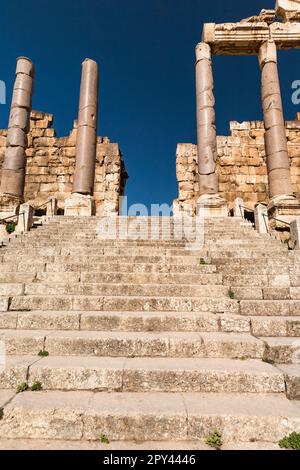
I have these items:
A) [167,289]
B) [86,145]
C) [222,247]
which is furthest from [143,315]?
[86,145]

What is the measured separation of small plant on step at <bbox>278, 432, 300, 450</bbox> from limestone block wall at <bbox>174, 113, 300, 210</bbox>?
51.4 ft

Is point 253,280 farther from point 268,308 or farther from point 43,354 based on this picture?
point 43,354

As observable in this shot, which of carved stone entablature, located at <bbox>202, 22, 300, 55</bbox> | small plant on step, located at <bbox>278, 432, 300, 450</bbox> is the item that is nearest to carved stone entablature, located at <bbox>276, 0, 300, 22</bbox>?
carved stone entablature, located at <bbox>202, 22, 300, 55</bbox>

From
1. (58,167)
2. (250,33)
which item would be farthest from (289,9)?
(58,167)

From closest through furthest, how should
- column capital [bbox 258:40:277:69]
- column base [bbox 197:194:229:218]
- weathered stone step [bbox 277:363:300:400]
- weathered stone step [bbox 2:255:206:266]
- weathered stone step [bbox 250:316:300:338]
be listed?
weathered stone step [bbox 277:363:300:400] < weathered stone step [bbox 250:316:300:338] < weathered stone step [bbox 2:255:206:266] < column base [bbox 197:194:229:218] < column capital [bbox 258:40:277:69]

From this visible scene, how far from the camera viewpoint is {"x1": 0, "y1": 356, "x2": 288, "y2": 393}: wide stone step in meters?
Answer: 3.19

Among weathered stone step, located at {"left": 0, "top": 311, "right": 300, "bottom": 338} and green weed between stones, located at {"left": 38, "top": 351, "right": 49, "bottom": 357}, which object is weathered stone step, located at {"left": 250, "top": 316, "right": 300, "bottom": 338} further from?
green weed between stones, located at {"left": 38, "top": 351, "right": 49, "bottom": 357}

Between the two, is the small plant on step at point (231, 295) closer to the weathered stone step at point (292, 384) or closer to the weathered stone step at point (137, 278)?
the weathered stone step at point (137, 278)

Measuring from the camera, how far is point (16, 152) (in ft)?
42.6

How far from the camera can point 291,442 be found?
249 centimetres

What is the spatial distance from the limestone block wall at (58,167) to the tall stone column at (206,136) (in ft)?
22.6
